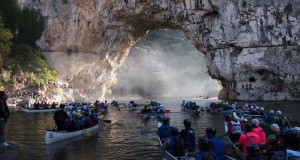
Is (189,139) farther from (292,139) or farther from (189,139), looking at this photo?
(292,139)

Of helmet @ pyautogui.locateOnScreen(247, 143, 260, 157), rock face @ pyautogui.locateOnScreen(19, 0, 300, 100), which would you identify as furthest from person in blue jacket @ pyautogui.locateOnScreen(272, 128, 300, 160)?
rock face @ pyautogui.locateOnScreen(19, 0, 300, 100)

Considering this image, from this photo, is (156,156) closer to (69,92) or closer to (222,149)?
(222,149)

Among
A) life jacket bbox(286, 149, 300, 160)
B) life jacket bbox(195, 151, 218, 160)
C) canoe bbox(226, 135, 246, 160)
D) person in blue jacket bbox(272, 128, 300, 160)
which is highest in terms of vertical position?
person in blue jacket bbox(272, 128, 300, 160)

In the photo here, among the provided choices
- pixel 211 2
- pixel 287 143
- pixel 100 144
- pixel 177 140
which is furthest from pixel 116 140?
pixel 211 2

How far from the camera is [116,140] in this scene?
56.6 feet

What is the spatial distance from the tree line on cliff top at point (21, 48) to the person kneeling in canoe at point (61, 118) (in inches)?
1222

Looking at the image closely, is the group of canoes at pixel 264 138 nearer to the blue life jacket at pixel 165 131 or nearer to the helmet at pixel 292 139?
the helmet at pixel 292 139

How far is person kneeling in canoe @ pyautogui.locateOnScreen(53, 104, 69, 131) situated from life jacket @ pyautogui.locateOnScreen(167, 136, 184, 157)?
7.94 meters

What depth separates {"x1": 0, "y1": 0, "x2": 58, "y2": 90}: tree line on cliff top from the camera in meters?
46.1

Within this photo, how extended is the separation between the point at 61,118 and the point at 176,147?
8481 mm

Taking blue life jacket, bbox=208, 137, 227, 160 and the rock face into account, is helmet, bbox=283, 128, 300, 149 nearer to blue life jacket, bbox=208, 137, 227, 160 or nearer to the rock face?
blue life jacket, bbox=208, 137, 227, 160

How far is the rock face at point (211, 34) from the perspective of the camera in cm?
A: 4728

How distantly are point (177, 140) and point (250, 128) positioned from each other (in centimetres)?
267

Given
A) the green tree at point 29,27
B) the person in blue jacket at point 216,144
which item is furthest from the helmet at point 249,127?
the green tree at point 29,27
